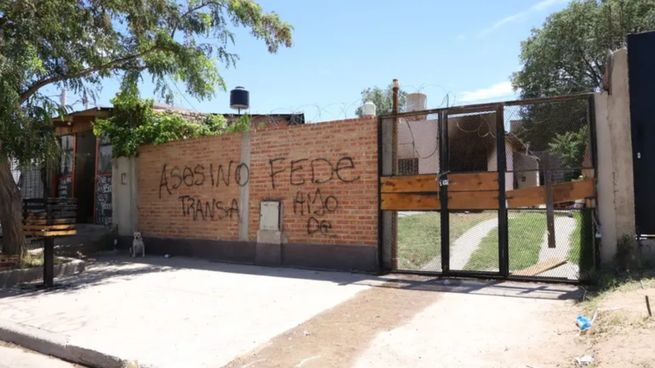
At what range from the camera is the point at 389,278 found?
8.39 m

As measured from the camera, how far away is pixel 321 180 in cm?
951

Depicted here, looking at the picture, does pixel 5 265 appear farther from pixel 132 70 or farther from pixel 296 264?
pixel 296 264

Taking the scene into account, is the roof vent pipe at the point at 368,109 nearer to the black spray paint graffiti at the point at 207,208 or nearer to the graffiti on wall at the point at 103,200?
the black spray paint graffiti at the point at 207,208

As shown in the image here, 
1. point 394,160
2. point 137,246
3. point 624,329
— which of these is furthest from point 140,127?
point 624,329

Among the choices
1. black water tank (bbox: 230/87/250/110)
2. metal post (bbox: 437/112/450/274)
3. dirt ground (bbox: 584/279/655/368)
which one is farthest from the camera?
black water tank (bbox: 230/87/250/110)

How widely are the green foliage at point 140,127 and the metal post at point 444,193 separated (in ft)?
18.7

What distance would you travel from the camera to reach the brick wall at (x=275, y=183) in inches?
358

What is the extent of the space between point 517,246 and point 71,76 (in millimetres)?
9610

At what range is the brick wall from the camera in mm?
9094

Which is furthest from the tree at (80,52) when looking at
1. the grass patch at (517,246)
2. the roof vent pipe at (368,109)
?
the grass patch at (517,246)

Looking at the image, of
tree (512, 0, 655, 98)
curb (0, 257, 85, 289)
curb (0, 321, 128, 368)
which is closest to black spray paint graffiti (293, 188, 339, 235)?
curb (0, 257, 85, 289)

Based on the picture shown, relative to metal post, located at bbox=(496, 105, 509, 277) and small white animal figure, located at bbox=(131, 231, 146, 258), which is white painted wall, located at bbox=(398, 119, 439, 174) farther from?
small white animal figure, located at bbox=(131, 231, 146, 258)

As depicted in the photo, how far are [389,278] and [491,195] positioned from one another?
6.87 ft

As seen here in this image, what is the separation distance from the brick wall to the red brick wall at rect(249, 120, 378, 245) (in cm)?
2
